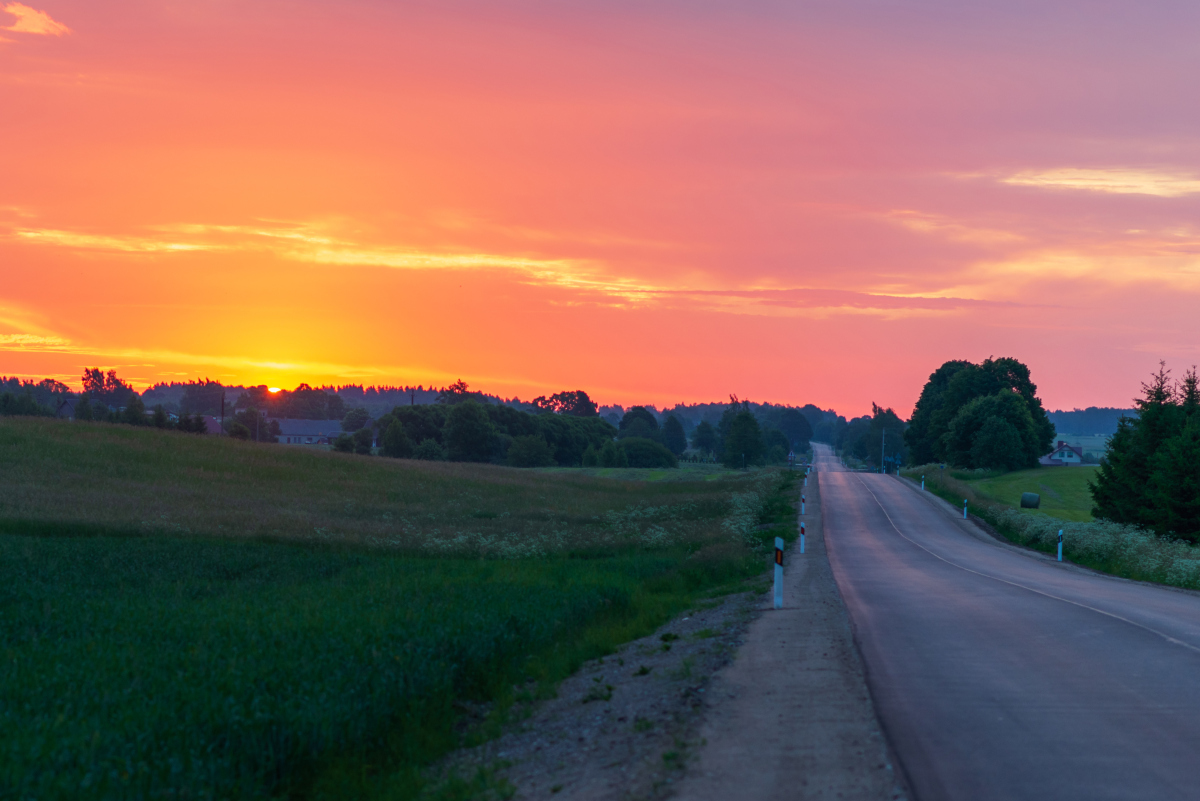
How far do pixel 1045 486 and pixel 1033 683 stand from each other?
83704mm

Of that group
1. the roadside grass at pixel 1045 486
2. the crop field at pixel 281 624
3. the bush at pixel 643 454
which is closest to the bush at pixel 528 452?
the bush at pixel 643 454

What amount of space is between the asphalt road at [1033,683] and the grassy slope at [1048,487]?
2022 inches

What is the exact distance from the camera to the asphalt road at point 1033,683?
7480 millimetres

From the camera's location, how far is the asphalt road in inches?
295

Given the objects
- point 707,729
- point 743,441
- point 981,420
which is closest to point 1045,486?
point 981,420

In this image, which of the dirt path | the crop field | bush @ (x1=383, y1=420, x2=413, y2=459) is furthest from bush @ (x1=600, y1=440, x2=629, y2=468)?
the dirt path

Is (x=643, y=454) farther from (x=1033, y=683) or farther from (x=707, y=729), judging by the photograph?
(x=707, y=729)

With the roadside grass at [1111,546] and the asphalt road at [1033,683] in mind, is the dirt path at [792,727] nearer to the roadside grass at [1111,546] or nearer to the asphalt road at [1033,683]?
the asphalt road at [1033,683]

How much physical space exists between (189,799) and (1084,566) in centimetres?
3177

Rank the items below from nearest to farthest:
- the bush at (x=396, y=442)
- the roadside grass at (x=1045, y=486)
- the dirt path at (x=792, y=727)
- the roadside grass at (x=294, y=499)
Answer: the dirt path at (x=792, y=727), the roadside grass at (x=294, y=499), the roadside grass at (x=1045, y=486), the bush at (x=396, y=442)

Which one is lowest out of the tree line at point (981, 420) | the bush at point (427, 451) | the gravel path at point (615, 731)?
the bush at point (427, 451)

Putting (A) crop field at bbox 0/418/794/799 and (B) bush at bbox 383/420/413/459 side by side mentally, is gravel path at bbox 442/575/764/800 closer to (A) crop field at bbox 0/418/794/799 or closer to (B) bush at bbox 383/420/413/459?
(A) crop field at bbox 0/418/794/799

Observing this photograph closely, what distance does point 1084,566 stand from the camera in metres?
30.4

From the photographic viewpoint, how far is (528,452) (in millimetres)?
131375
